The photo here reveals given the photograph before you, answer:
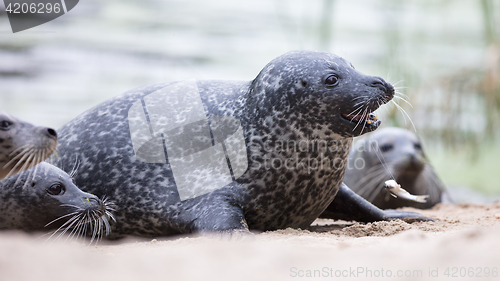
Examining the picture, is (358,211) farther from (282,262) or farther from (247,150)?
(282,262)

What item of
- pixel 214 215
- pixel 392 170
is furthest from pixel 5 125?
pixel 392 170

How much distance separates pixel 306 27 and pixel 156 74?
366 cm

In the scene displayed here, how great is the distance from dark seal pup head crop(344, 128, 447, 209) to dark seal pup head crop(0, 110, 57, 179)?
404 cm

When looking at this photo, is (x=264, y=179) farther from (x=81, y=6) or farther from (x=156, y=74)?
(x=81, y=6)

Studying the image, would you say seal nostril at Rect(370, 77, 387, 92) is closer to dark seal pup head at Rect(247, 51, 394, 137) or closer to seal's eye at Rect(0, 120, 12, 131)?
dark seal pup head at Rect(247, 51, 394, 137)

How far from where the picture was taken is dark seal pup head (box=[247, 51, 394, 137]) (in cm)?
341

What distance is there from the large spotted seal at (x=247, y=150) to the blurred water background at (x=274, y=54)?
461 centimetres

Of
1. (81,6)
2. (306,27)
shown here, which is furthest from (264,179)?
(81,6)

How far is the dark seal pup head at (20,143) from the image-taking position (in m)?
2.94

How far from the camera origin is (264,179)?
3.49m

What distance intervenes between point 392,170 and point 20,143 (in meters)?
4.39

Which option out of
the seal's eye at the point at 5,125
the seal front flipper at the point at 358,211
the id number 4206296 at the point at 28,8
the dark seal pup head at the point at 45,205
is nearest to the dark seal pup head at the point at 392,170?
the seal front flipper at the point at 358,211

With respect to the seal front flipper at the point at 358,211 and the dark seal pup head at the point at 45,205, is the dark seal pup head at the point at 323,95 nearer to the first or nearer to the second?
the seal front flipper at the point at 358,211

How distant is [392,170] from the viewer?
6121mm
